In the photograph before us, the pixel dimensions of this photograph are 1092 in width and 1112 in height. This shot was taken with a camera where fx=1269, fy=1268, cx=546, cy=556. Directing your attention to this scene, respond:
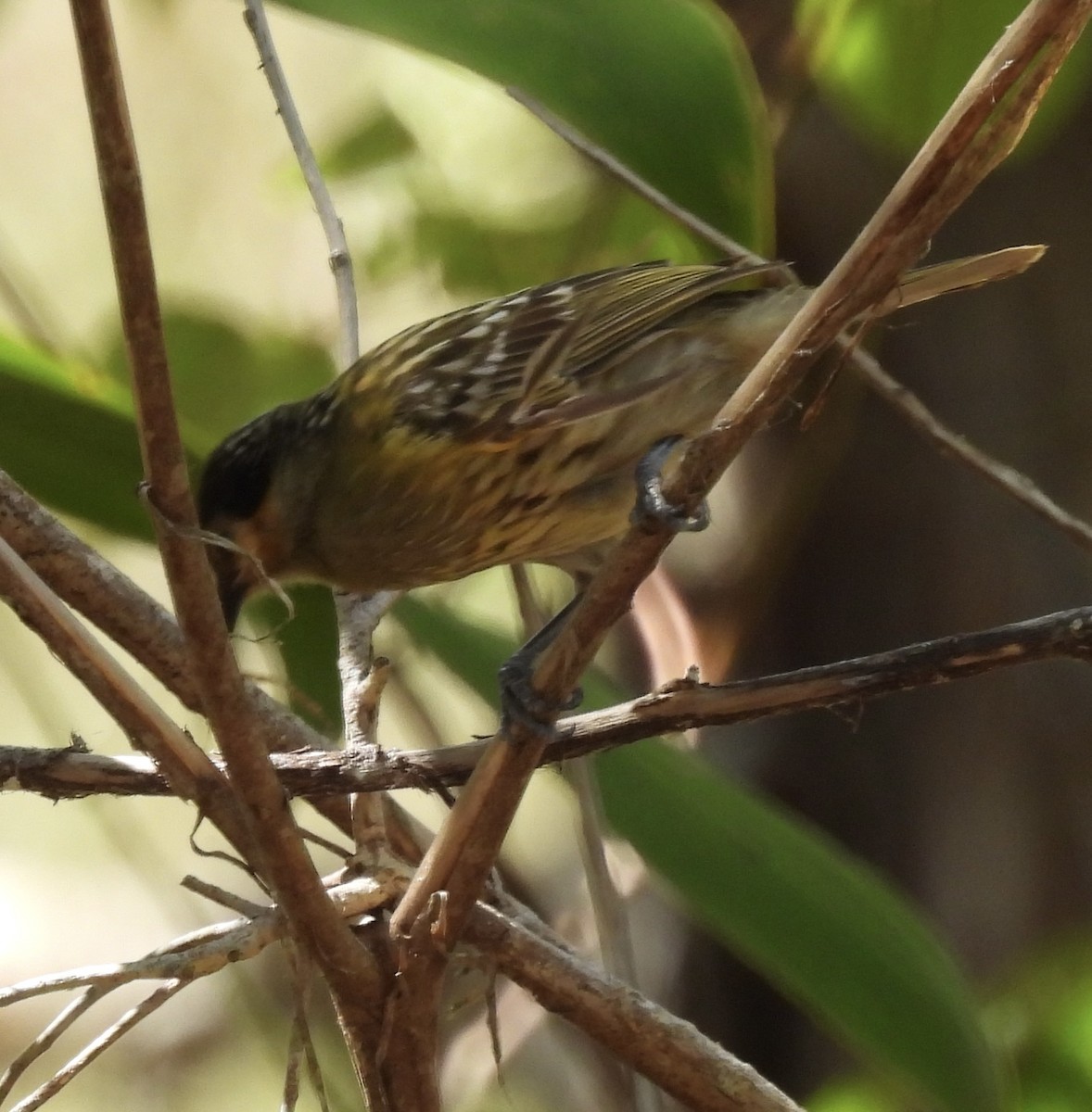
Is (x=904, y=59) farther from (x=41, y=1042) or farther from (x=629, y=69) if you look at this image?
(x=41, y=1042)

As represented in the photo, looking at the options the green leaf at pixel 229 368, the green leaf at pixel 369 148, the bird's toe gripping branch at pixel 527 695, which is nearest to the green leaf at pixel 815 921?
the bird's toe gripping branch at pixel 527 695

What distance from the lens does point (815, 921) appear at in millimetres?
808

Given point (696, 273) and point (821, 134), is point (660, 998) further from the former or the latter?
point (821, 134)

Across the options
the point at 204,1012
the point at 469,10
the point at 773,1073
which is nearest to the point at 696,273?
the point at 469,10

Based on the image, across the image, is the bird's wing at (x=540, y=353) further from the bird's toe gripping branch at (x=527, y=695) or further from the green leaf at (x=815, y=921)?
the green leaf at (x=815, y=921)

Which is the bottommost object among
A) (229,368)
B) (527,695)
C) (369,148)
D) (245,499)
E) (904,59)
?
(527,695)

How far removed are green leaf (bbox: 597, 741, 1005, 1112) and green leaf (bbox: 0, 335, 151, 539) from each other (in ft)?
1.30

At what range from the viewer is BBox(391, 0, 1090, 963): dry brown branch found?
451 mm

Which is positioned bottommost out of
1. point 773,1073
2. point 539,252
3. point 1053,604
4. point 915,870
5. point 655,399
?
point 773,1073

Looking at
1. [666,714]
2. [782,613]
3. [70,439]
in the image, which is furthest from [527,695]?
[782,613]

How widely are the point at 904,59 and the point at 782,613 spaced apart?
0.58 metres

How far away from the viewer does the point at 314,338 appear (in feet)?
5.31

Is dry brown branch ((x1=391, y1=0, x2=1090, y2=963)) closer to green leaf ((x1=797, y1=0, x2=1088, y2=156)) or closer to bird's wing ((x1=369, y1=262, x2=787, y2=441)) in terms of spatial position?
bird's wing ((x1=369, y1=262, x2=787, y2=441))

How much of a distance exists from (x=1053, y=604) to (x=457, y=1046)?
0.80 metres
